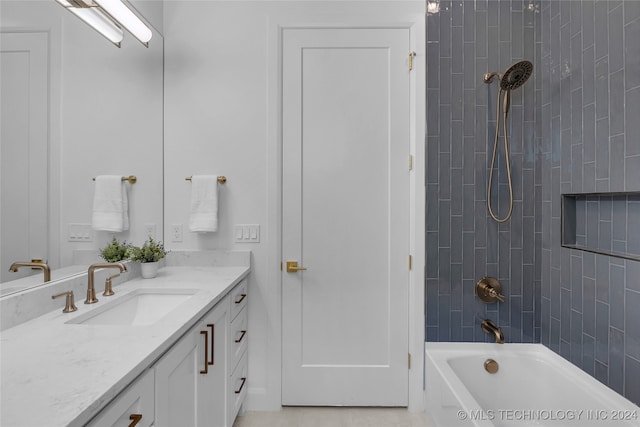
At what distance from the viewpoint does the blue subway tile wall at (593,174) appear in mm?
1453

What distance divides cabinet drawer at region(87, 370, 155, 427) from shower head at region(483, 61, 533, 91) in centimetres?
209

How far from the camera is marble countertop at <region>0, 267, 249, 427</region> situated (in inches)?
26.0

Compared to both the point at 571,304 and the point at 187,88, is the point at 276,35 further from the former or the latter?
the point at 571,304

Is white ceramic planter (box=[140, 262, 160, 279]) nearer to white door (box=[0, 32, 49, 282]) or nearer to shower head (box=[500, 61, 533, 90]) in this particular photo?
white door (box=[0, 32, 49, 282])

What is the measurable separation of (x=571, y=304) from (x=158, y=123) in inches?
102

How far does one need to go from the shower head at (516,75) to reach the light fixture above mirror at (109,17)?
1.94 meters

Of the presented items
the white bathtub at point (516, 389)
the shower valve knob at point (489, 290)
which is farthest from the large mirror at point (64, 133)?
the shower valve knob at point (489, 290)

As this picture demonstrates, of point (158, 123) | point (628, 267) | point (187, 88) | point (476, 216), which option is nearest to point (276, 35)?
point (187, 88)

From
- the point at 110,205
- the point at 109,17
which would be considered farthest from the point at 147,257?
the point at 109,17

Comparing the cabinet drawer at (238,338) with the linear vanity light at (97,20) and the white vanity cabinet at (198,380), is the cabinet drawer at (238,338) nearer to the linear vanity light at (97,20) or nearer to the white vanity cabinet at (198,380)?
the white vanity cabinet at (198,380)

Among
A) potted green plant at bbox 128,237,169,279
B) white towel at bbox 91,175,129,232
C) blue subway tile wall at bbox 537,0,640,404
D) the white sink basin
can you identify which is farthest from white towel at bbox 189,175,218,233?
blue subway tile wall at bbox 537,0,640,404

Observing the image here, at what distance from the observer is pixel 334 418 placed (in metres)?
1.98

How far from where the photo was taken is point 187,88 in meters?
2.07

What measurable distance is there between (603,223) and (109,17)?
102 inches
